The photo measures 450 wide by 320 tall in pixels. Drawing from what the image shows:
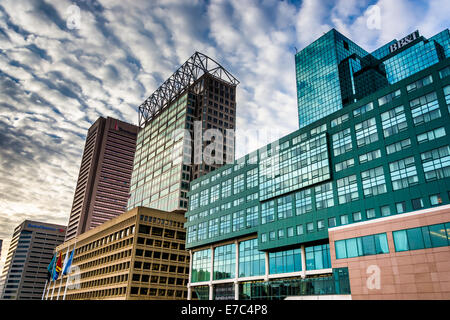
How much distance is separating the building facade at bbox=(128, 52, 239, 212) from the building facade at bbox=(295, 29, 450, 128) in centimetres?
3762

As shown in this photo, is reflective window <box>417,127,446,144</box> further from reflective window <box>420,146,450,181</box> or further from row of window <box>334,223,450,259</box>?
row of window <box>334,223,450,259</box>

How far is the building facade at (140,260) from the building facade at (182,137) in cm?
1769

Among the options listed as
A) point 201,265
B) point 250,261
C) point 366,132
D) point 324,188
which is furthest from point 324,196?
point 201,265

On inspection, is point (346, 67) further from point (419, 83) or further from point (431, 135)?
point (431, 135)

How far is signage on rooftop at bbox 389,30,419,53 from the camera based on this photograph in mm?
182375

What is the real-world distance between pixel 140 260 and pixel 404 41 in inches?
6710

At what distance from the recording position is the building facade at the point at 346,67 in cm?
16412

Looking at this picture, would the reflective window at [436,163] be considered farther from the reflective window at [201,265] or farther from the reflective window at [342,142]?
the reflective window at [201,265]

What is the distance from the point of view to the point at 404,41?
186 m

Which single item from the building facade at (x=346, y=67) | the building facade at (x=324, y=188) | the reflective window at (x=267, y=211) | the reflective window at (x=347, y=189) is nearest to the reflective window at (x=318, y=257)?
the building facade at (x=324, y=188)
